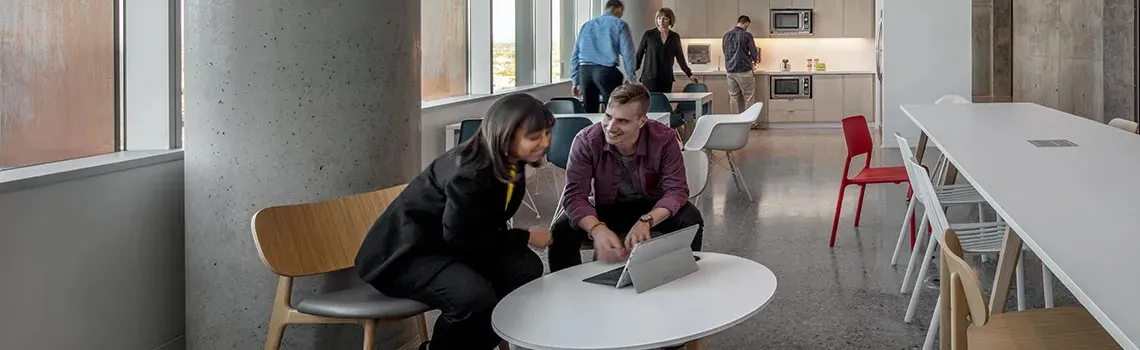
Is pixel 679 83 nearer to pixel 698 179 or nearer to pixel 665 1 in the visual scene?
pixel 665 1

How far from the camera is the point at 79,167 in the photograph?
3332 mm

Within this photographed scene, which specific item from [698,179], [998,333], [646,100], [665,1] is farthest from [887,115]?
[998,333]

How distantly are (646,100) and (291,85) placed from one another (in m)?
1.24

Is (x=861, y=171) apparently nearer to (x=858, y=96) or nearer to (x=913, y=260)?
(x=913, y=260)

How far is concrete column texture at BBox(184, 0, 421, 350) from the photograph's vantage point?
3566 millimetres

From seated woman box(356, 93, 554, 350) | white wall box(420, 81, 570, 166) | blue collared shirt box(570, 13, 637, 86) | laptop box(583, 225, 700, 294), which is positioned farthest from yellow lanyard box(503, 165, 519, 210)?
blue collared shirt box(570, 13, 637, 86)

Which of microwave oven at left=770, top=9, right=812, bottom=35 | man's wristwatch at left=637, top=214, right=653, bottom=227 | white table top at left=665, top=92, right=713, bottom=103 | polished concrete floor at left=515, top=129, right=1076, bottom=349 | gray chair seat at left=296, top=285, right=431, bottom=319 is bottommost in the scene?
polished concrete floor at left=515, top=129, right=1076, bottom=349

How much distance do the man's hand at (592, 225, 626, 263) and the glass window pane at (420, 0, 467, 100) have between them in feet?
15.1

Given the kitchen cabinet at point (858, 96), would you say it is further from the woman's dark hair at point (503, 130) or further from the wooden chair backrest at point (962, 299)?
the wooden chair backrest at point (962, 299)

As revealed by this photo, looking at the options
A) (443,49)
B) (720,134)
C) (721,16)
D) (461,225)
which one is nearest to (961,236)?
(461,225)

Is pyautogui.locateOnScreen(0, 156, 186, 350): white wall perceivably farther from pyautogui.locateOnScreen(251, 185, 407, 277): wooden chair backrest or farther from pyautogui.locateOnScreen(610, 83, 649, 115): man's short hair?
pyautogui.locateOnScreen(610, 83, 649, 115): man's short hair

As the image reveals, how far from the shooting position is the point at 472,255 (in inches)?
128

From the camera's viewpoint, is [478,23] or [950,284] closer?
[950,284]

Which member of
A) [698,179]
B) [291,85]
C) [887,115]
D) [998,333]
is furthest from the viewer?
[887,115]
